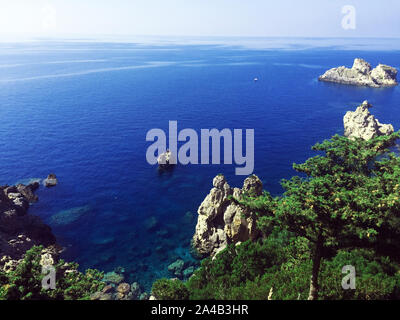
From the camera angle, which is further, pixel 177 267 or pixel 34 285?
pixel 177 267

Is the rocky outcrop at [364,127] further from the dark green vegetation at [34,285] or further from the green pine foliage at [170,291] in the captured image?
the dark green vegetation at [34,285]

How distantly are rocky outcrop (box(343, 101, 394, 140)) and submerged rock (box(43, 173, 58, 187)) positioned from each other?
88020mm

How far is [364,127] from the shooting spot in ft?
287

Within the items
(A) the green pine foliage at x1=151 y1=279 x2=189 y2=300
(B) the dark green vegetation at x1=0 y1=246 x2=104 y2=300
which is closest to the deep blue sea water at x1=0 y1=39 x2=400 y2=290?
(A) the green pine foliage at x1=151 y1=279 x2=189 y2=300

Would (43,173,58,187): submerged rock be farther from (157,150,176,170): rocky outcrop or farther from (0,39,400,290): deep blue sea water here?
(157,150,176,170): rocky outcrop

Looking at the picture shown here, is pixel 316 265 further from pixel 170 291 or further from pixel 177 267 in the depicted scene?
pixel 177 267

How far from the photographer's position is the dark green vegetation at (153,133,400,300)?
19.5 m

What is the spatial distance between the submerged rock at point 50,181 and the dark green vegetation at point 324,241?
46.8 m

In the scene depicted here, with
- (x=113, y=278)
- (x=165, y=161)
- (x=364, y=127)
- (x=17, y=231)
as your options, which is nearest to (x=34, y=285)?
(x=113, y=278)

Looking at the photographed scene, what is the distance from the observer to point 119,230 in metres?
54.5

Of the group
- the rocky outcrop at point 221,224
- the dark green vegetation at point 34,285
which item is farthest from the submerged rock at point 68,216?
the dark green vegetation at point 34,285

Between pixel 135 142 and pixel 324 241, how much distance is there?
75947 millimetres

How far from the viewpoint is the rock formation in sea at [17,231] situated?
42.3m
